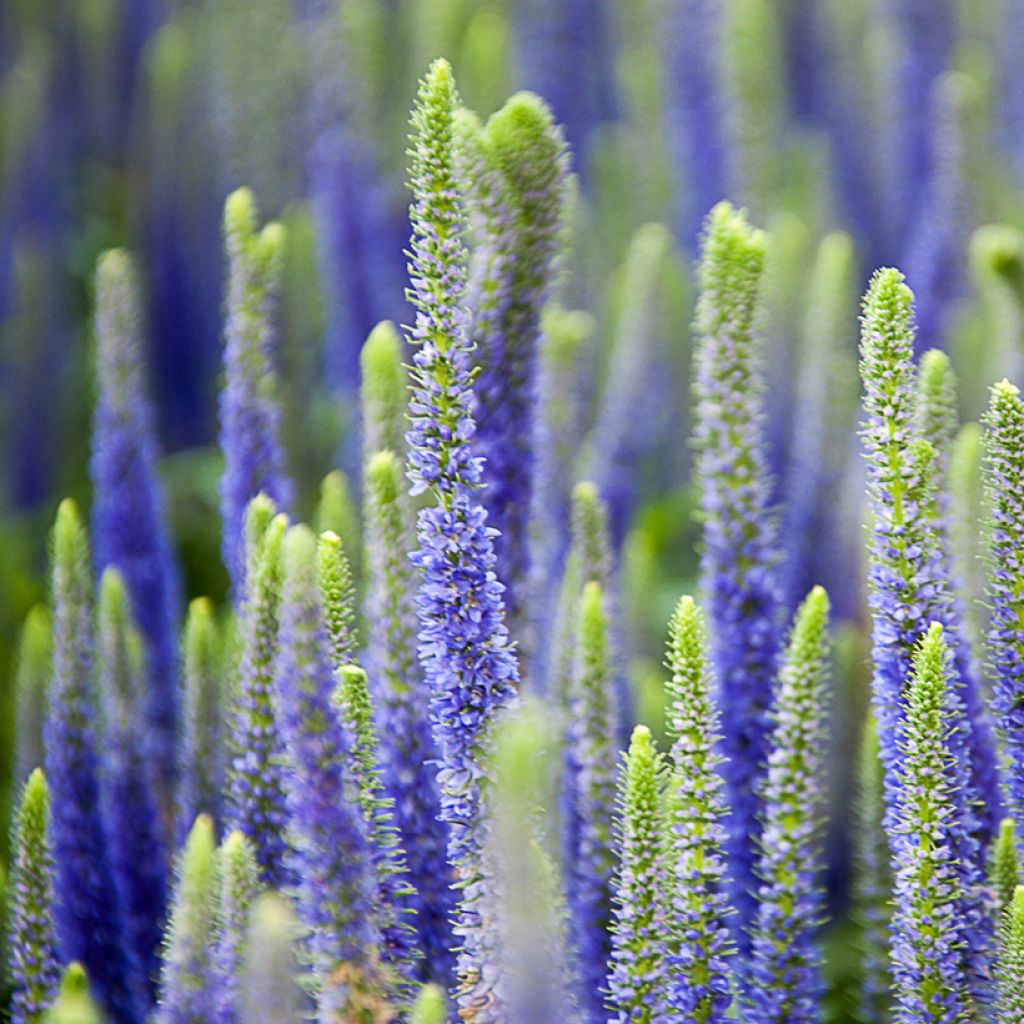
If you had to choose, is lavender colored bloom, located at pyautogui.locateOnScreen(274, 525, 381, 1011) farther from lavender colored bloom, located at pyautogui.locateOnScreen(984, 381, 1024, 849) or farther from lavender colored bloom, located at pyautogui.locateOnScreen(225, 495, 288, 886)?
lavender colored bloom, located at pyautogui.locateOnScreen(984, 381, 1024, 849)

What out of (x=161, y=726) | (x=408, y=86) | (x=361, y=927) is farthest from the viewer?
(x=408, y=86)

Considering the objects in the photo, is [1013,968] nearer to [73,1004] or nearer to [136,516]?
[73,1004]

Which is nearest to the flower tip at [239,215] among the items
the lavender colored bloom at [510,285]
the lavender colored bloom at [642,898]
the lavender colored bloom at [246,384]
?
the lavender colored bloom at [246,384]

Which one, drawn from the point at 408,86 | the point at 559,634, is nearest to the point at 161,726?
the point at 559,634

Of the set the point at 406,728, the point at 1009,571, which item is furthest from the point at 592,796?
the point at 1009,571

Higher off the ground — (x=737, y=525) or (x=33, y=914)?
(x=737, y=525)

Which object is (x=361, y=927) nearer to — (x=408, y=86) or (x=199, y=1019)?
(x=199, y=1019)
